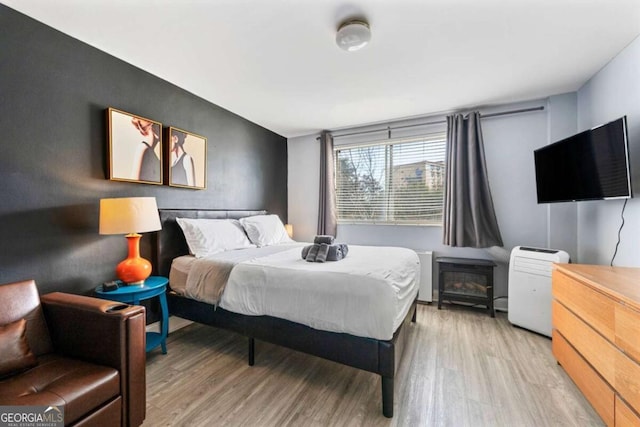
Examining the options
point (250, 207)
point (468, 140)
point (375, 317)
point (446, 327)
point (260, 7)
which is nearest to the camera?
point (375, 317)

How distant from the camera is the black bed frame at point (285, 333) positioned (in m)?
1.55

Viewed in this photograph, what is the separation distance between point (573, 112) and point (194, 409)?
14.7ft

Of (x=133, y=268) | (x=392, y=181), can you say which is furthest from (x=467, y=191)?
(x=133, y=268)

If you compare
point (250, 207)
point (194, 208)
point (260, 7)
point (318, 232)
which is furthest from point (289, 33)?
point (318, 232)

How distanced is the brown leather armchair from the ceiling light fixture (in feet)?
7.12

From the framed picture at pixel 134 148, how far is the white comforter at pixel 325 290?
0.96 metres

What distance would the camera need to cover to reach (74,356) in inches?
54.8

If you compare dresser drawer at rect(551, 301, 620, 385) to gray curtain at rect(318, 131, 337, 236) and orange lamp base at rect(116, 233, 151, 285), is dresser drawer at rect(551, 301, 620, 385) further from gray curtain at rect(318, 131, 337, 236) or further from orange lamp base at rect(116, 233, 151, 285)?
orange lamp base at rect(116, 233, 151, 285)

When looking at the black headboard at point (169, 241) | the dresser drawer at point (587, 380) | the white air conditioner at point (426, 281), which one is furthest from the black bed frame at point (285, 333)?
the white air conditioner at point (426, 281)

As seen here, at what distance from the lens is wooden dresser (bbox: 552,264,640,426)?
4.02 ft

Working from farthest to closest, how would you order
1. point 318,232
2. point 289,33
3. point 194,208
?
point 318,232
point 194,208
point 289,33

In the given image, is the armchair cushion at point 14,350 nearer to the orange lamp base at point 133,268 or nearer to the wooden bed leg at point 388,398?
the orange lamp base at point 133,268

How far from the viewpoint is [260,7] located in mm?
1659

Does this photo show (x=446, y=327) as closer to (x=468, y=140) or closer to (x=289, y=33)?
(x=468, y=140)
